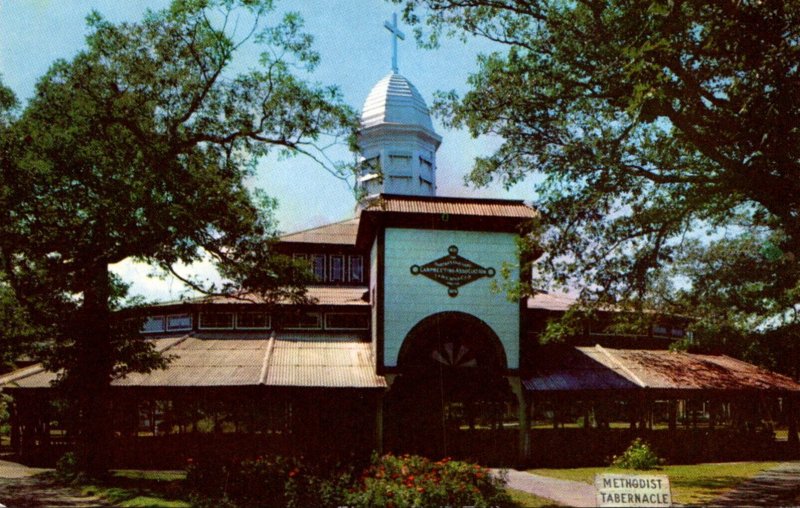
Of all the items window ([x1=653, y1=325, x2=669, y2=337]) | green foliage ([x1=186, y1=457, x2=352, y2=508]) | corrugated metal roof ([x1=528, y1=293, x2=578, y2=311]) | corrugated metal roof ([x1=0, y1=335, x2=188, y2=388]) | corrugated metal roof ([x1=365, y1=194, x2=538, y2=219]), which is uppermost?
corrugated metal roof ([x1=365, y1=194, x2=538, y2=219])

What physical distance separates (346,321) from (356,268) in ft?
12.7

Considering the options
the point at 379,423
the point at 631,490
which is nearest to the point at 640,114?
the point at 631,490

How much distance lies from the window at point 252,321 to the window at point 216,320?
367 mm

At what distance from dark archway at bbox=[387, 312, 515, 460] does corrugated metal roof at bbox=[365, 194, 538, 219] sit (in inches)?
147

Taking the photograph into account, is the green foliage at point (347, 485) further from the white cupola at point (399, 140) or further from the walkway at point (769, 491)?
the white cupola at point (399, 140)

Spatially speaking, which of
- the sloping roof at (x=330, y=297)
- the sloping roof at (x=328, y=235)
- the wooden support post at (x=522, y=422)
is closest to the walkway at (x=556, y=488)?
the wooden support post at (x=522, y=422)

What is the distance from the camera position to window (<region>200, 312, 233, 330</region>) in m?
29.2

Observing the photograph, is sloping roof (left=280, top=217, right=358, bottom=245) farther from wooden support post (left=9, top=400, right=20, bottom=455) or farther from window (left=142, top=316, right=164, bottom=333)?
wooden support post (left=9, top=400, right=20, bottom=455)

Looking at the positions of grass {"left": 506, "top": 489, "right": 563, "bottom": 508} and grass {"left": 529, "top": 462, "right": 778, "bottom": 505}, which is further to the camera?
grass {"left": 529, "top": 462, "right": 778, "bottom": 505}

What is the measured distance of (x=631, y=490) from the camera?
9.42 m

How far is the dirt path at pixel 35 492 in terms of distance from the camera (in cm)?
1647

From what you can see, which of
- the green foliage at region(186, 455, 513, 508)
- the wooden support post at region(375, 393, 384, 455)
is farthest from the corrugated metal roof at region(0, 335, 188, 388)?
the green foliage at region(186, 455, 513, 508)

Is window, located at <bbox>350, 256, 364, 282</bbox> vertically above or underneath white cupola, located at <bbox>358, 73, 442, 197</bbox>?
underneath

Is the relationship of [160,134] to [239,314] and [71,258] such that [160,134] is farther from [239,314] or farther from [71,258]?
[239,314]
